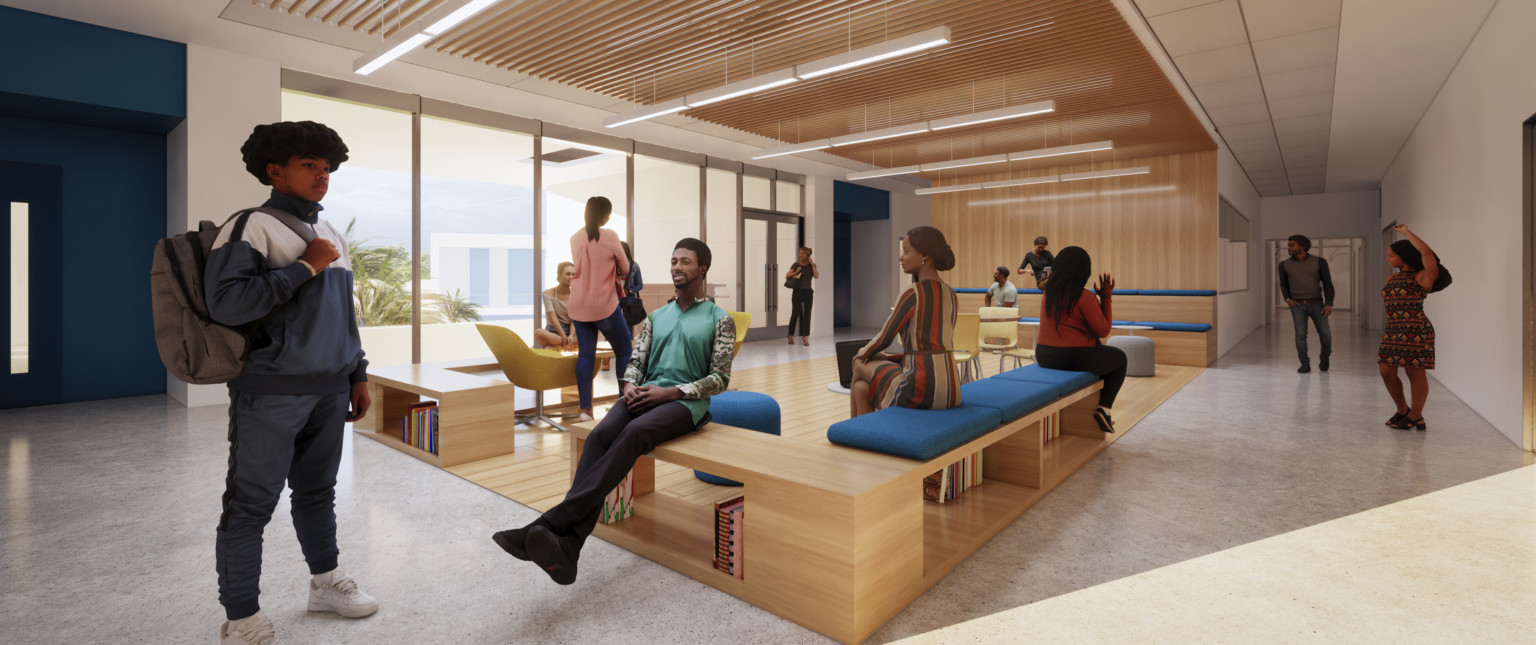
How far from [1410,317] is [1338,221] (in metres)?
13.5

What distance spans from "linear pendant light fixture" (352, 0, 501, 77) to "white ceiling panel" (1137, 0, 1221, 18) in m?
4.70

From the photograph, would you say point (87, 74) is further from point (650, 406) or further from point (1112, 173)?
point (1112, 173)

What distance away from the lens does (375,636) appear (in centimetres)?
207

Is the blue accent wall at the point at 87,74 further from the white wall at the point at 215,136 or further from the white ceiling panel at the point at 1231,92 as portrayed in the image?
the white ceiling panel at the point at 1231,92

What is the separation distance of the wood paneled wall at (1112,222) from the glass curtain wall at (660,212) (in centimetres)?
504

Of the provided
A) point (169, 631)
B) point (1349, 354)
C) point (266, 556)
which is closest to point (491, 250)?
point (266, 556)

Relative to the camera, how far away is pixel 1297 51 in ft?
20.4

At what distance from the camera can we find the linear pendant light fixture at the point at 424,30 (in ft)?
14.2

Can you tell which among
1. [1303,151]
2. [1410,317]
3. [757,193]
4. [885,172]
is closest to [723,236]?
[757,193]

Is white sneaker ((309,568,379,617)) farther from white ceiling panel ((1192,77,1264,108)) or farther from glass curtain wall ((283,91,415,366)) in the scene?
white ceiling panel ((1192,77,1264,108))

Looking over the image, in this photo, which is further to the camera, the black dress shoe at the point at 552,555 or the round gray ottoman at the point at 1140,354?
the round gray ottoman at the point at 1140,354

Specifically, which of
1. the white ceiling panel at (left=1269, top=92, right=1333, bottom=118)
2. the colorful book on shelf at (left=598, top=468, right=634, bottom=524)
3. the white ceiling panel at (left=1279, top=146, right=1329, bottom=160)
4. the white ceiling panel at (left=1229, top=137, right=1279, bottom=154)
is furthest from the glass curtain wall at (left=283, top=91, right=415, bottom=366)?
the white ceiling panel at (left=1279, top=146, right=1329, bottom=160)

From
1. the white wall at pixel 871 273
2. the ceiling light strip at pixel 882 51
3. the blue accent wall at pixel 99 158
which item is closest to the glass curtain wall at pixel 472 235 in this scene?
the blue accent wall at pixel 99 158

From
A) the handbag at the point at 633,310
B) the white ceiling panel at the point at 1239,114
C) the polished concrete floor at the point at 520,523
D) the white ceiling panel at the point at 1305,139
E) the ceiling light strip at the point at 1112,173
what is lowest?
the polished concrete floor at the point at 520,523
